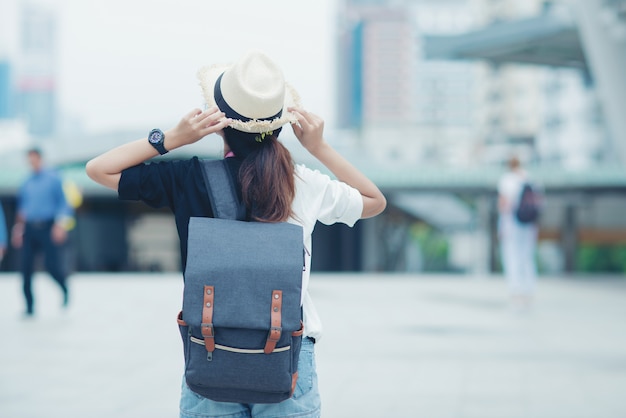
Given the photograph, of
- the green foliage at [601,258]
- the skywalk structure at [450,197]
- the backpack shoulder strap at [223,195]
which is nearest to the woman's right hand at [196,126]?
the backpack shoulder strap at [223,195]

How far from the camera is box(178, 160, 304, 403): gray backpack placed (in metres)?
2.13

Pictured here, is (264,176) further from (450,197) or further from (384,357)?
(450,197)

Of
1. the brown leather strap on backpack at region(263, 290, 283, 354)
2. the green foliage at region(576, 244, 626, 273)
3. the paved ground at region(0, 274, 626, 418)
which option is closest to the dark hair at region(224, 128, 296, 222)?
the brown leather strap on backpack at region(263, 290, 283, 354)

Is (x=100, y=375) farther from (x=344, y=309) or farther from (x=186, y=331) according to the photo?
(x=344, y=309)

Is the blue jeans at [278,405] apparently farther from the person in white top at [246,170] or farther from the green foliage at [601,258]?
the green foliage at [601,258]

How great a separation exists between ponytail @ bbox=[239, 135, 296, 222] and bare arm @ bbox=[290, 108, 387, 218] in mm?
144

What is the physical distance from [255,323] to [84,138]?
69.3ft

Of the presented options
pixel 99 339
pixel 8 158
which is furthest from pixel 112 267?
pixel 99 339

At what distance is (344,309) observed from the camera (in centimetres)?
1063

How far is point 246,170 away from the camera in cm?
223

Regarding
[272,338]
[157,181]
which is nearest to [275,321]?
[272,338]

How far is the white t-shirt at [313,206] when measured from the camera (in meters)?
2.33

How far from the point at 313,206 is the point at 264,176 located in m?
0.20

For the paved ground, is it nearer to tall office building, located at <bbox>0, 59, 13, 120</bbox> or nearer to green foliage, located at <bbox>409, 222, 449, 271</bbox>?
green foliage, located at <bbox>409, 222, 449, 271</bbox>
